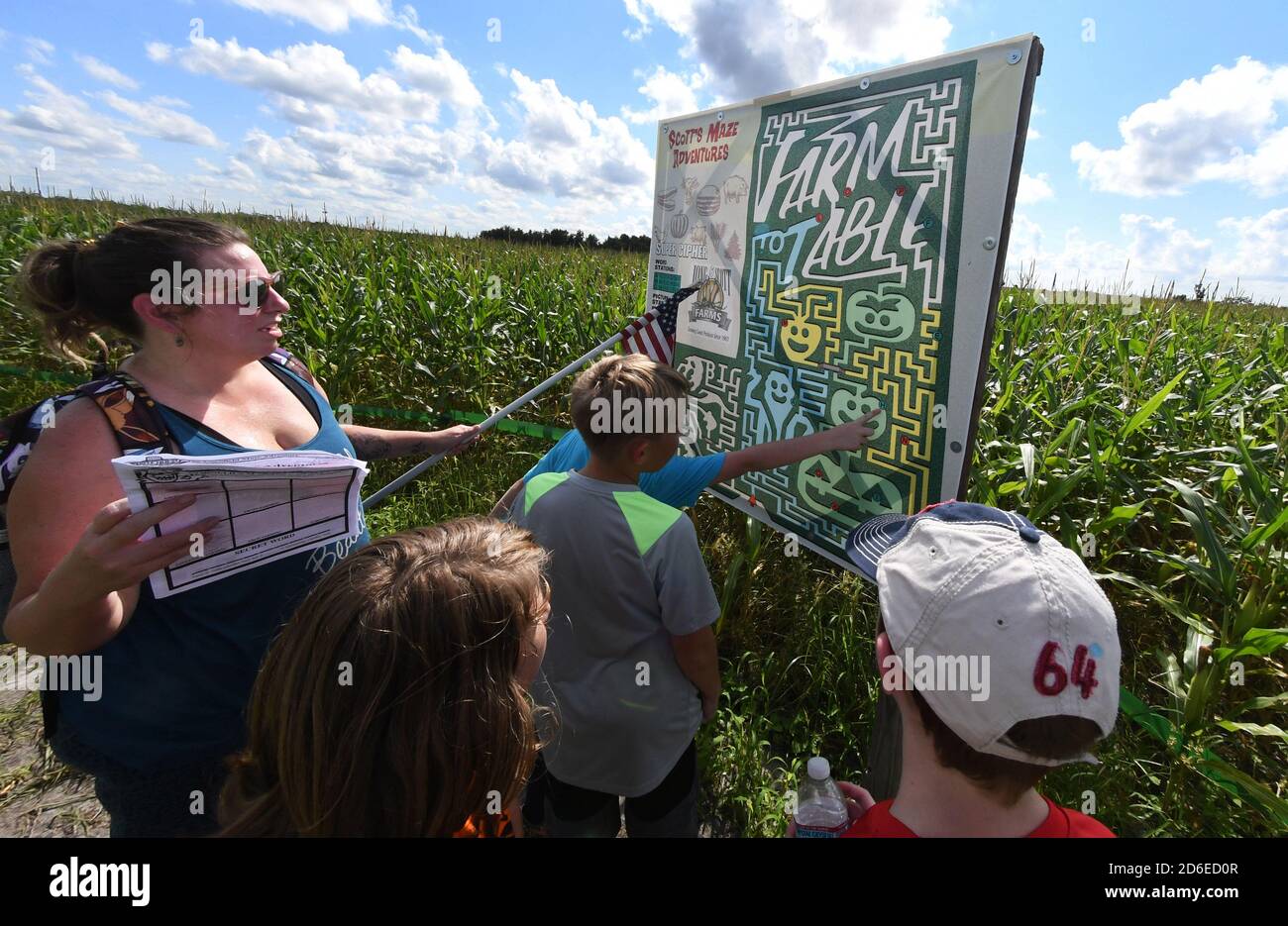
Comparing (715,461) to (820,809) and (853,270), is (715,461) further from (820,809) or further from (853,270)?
(820,809)

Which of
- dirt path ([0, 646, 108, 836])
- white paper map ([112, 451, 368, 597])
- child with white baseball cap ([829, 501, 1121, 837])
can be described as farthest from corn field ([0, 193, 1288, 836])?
white paper map ([112, 451, 368, 597])

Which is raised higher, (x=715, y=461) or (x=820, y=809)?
(x=715, y=461)

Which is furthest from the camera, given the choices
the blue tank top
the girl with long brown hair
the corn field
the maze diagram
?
the corn field

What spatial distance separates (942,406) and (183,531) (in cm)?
205

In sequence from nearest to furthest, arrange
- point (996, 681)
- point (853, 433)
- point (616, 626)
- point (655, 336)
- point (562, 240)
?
point (996, 681), point (616, 626), point (853, 433), point (655, 336), point (562, 240)

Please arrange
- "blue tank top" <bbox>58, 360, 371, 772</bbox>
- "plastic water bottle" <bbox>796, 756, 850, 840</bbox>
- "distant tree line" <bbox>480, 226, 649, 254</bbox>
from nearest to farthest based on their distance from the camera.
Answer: "plastic water bottle" <bbox>796, 756, 850, 840</bbox>, "blue tank top" <bbox>58, 360, 371, 772</bbox>, "distant tree line" <bbox>480, 226, 649, 254</bbox>

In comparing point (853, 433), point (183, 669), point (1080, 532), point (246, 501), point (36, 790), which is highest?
point (853, 433)

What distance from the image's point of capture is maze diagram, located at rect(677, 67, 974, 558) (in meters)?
2.03

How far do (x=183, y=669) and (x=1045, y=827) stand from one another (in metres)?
1.81

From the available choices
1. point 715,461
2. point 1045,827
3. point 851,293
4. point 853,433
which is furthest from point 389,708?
point 851,293

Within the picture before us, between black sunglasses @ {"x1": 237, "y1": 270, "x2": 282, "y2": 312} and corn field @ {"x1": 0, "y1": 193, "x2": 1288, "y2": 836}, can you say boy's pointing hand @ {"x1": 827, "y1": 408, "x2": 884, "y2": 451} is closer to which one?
corn field @ {"x1": 0, "y1": 193, "x2": 1288, "y2": 836}

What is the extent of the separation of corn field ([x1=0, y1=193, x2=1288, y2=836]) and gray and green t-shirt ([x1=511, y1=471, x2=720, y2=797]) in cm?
104

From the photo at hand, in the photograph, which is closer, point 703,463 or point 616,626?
point 616,626

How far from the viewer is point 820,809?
1.39 m
